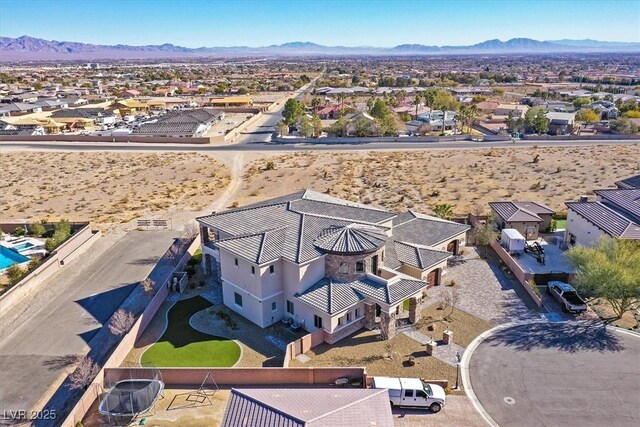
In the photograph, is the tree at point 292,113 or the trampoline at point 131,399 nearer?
the trampoline at point 131,399

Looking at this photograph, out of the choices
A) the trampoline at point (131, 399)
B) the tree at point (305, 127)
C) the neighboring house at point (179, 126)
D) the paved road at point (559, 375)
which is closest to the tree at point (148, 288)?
the trampoline at point (131, 399)

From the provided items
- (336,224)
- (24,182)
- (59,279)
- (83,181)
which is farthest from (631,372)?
(24,182)

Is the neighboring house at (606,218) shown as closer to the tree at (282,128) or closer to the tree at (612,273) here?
the tree at (612,273)

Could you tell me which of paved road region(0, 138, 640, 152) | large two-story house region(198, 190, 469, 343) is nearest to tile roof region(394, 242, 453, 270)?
large two-story house region(198, 190, 469, 343)

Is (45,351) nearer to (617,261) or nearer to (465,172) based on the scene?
(617,261)

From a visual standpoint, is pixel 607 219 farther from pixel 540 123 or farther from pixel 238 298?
pixel 540 123

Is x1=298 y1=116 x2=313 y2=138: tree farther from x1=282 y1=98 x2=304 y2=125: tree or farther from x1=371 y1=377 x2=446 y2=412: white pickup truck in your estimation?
x1=371 y1=377 x2=446 y2=412: white pickup truck
